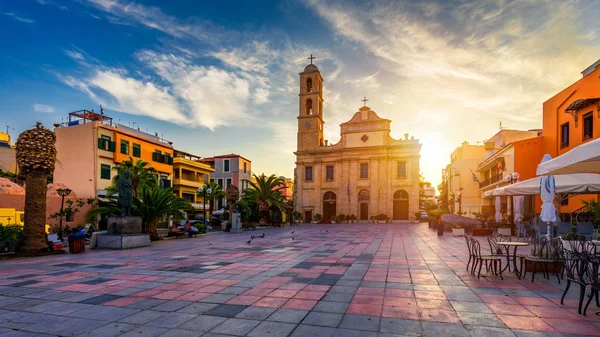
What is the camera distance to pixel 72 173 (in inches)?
1100

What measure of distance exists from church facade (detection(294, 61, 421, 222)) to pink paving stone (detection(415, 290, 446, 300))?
35.5 metres

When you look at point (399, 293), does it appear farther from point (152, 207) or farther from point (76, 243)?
point (152, 207)

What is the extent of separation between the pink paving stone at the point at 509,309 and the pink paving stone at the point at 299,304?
2545 millimetres

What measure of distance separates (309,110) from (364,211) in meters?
16.0

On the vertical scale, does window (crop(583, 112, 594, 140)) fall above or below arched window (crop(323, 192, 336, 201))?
above

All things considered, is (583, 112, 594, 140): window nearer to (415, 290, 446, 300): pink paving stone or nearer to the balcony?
the balcony

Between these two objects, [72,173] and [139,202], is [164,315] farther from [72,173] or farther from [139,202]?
[72,173]

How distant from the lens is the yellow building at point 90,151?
27.2 m

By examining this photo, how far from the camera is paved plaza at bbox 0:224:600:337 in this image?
396 centimetres

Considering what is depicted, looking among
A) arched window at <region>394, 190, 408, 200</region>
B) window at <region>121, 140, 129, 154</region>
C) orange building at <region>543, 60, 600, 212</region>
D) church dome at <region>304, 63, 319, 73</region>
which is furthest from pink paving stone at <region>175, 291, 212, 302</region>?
church dome at <region>304, 63, 319, 73</region>

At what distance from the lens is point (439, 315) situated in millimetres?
4383

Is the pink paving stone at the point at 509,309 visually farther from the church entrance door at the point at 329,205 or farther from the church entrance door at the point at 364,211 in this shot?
the church entrance door at the point at 329,205

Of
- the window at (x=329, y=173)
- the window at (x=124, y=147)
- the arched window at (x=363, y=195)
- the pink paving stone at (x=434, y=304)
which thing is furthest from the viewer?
the window at (x=329, y=173)

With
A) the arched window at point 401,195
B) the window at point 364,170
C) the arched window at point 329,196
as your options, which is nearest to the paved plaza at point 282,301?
the arched window at point 401,195
